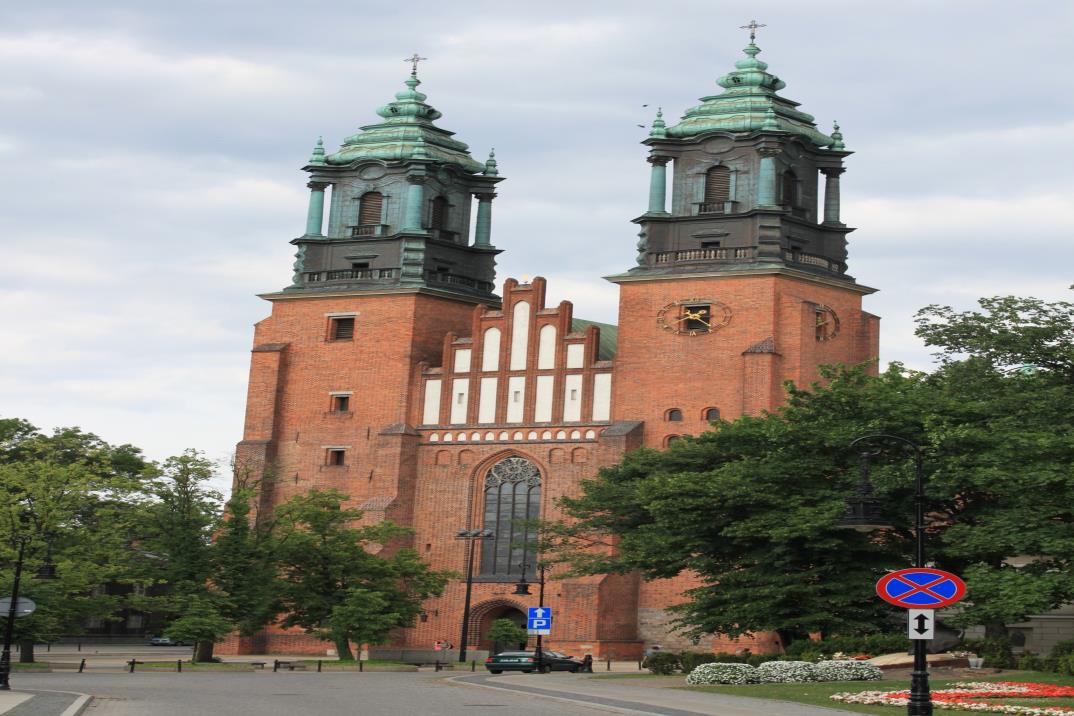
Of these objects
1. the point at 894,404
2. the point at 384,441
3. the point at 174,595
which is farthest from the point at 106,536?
the point at 894,404

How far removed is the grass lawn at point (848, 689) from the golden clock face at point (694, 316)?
1005 inches

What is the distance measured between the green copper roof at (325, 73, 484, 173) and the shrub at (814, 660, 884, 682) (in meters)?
38.3

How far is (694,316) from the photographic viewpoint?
65.4 m

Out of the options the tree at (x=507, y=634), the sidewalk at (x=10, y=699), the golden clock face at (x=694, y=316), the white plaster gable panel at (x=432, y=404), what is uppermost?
the golden clock face at (x=694, y=316)

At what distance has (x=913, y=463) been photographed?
44250 millimetres

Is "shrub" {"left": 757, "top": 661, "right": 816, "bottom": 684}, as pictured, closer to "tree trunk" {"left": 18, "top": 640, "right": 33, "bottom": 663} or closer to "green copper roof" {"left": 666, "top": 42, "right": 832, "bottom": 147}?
"tree trunk" {"left": 18, "top": 640, "right": 33, "bottom": 663}

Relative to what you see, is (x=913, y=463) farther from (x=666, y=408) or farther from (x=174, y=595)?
(x=174, y=595)

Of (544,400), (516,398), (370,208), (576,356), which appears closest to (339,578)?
(516,398)

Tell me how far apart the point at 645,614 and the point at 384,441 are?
538 inches

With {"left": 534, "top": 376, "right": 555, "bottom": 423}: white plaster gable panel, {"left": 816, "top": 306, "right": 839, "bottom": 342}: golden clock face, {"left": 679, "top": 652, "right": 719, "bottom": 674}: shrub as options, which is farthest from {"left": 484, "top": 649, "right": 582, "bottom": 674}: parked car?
{"left": 816, "top": 306, "right": 839, "bottom": 342}: golden clock face

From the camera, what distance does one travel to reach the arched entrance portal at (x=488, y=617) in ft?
220

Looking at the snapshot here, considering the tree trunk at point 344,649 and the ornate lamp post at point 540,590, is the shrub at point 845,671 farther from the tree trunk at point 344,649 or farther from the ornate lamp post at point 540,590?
the tree trunk at point 344,649

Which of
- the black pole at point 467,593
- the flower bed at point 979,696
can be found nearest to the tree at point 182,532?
the black pole at point 467,593

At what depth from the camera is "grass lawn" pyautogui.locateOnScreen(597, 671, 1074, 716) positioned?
3197 cm
